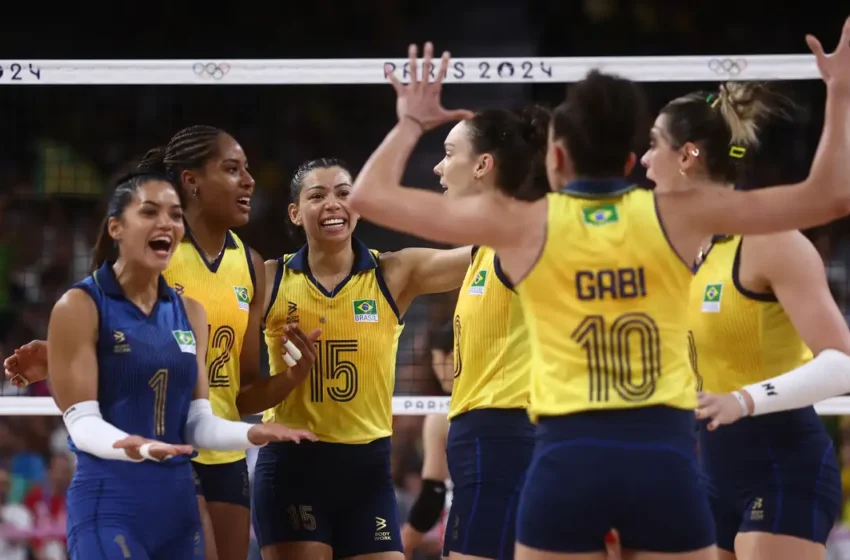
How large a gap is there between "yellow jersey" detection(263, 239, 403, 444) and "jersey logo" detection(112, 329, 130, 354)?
3.85ft

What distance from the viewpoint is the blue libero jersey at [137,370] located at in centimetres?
388

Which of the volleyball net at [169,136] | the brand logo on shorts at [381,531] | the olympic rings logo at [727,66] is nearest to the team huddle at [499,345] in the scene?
the brand logo on shorts at [381,531]

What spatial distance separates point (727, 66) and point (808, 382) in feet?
8.97

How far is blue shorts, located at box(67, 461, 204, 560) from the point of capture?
12.4 ft

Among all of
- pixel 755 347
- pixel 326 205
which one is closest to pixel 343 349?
pixel 326 205

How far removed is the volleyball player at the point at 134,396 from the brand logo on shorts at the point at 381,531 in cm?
99

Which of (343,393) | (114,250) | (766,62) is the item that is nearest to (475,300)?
(343,393)

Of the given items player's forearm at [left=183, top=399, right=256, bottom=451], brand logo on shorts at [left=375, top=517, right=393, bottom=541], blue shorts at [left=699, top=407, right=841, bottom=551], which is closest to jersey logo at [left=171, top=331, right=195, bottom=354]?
player's forearm at [left=183, top=399, right=256, bottom=451]

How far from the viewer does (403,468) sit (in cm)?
988

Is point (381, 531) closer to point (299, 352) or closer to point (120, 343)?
point (299, 352)

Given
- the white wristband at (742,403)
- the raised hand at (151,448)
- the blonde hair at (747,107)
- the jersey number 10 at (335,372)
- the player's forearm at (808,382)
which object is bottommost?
the raised hand at (151,448)

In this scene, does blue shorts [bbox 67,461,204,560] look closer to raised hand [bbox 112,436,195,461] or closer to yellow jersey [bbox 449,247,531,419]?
raised hand [bbox 112,436,195,461]

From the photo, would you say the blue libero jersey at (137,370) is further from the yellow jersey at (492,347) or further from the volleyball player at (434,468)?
the volleyball player at (434,468)

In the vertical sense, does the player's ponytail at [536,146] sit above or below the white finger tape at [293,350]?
above
